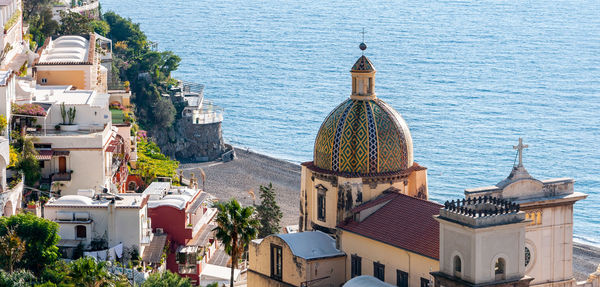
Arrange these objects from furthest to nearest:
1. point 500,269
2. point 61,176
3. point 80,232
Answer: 1. point 61,176
2. point 80,232
3. point 500,269

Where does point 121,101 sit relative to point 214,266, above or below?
above

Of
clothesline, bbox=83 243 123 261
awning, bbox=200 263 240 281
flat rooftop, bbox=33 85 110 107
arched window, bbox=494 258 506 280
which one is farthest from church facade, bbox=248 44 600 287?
flat rooftop, bbox=33 85 110 107

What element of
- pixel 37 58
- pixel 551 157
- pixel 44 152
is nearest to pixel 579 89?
pixel 551 157

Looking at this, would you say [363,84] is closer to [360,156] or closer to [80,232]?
[360,156]

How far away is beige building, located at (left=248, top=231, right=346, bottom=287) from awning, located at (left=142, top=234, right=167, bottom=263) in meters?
6.37

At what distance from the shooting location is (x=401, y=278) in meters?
52.5

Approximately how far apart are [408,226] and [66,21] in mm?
53749

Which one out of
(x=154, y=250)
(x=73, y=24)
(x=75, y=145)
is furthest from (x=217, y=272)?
(x=73, y=24)

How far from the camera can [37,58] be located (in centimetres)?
7988

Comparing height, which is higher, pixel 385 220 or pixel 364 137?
pixel 364 137

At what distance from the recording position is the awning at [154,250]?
203 ft

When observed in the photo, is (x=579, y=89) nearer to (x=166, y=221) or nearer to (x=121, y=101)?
(x=121, y=101)

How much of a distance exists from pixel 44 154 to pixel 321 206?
54.4 feet

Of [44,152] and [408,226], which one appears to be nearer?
[408,226]
